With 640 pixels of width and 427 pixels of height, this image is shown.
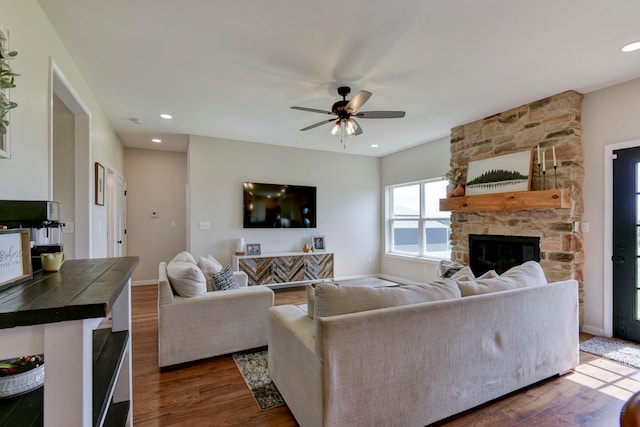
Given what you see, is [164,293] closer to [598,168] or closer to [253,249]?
[253,249]

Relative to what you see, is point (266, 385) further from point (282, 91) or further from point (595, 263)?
point (595, 263)

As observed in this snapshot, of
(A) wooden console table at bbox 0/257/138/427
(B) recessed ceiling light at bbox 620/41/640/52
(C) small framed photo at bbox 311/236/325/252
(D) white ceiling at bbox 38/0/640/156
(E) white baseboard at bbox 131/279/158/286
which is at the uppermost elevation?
(B) recessed ceiling light at bbox 620/41/640/52

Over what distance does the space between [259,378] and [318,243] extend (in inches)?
141

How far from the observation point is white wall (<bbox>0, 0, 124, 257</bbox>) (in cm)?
165

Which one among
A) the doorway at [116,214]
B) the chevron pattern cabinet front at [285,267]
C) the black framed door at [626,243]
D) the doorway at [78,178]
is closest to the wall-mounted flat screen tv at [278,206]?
the chevron pattern cabinet front at [285,267]

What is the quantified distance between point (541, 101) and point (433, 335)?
130 inches

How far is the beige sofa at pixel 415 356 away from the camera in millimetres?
1534

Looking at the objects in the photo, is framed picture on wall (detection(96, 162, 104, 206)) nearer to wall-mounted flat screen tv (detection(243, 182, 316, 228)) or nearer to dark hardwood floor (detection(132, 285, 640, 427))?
dark hardwood floor (detection(132, 285, 640, 427))

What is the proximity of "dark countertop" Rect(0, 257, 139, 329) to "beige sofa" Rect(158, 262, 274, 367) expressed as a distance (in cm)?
144

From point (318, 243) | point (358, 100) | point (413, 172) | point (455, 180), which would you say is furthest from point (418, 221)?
point (358, 100)

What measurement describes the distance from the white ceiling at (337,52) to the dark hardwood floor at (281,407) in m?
2.39

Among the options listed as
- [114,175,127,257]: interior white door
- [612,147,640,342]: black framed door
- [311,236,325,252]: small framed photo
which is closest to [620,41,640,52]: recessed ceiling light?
[612,147,640,342]: black framed door

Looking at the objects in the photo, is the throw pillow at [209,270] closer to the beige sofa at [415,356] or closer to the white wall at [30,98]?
the beige sofa at [415,356]

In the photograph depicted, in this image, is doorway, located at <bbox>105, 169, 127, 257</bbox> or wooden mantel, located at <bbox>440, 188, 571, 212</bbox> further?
doorway, located at <bbox>105, 169, 127, 257</bbox>
